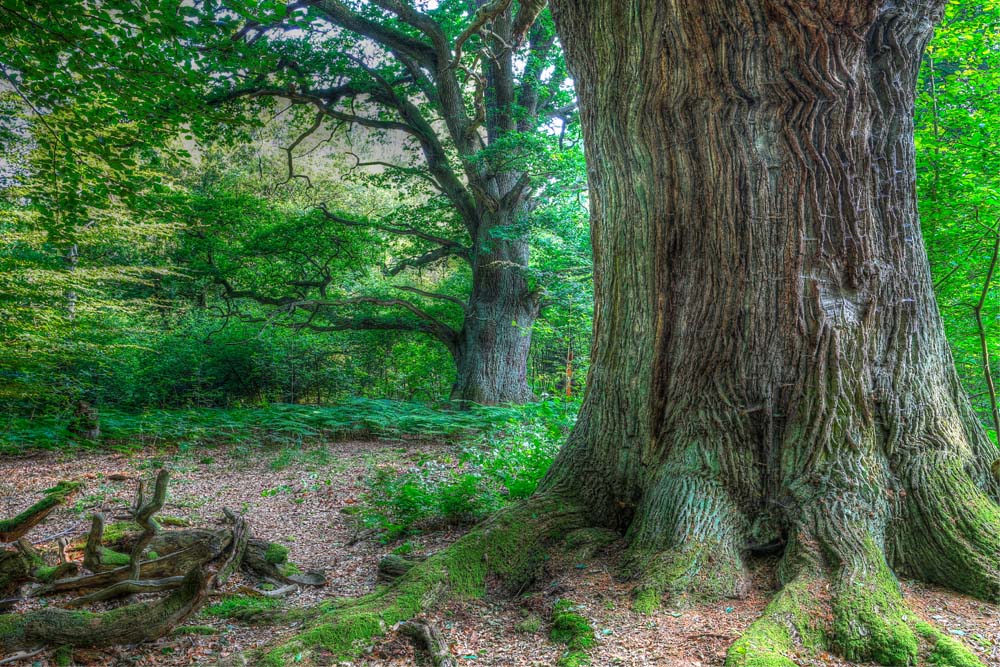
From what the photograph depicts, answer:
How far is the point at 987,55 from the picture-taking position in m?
4.80

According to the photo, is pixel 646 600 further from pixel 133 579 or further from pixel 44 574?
pixel 44 574

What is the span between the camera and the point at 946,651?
93.7 inches

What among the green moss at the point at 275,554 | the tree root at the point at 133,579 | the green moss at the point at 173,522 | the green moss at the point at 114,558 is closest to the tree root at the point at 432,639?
the tree root at the point at 133,579

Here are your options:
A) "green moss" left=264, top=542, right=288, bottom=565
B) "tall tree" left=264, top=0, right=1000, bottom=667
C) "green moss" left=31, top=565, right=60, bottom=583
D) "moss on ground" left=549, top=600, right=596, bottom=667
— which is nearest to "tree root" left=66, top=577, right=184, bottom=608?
"green moss" left=31, top=565, right=60, bottom=583

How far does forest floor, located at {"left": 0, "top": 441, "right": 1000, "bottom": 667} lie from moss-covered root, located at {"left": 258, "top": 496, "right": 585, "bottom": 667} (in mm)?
95

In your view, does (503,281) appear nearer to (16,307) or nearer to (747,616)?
(16,307)

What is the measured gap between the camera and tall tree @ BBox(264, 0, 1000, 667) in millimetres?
3121

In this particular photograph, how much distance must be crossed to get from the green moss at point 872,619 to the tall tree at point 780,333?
134 millimetres

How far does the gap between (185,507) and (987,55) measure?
805 centimetres

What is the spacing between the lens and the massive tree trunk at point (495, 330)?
11406 mm

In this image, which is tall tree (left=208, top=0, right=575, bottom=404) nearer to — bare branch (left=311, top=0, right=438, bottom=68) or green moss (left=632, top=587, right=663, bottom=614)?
bare branch (left=311, top=0, right=438, bottom=68)

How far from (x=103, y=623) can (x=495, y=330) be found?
8939mm

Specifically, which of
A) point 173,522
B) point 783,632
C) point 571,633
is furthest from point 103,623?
point 783,632

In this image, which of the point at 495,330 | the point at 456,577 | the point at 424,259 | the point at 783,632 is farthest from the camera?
the point at 424,259
